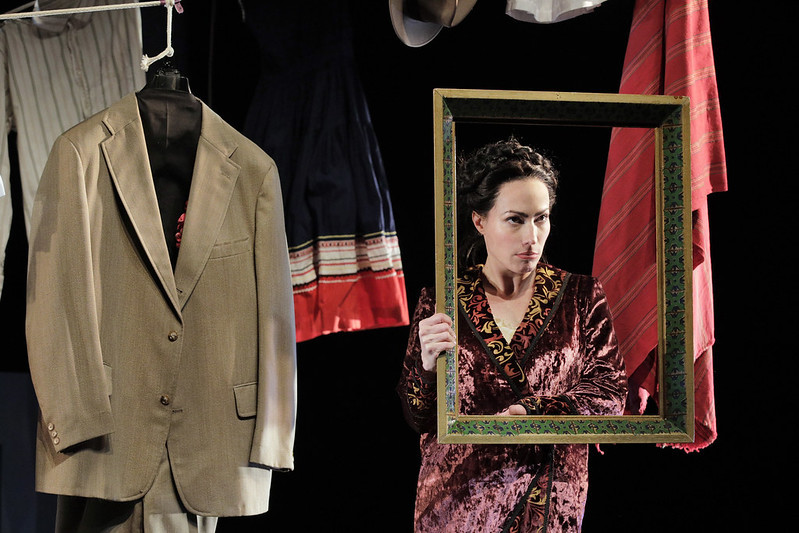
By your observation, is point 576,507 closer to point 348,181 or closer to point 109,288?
point 348,181

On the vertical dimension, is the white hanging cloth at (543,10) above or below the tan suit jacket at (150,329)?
above

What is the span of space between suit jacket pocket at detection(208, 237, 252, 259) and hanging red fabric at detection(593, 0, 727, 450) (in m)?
0.89

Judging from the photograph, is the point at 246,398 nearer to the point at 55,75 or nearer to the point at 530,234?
the point at 530,234

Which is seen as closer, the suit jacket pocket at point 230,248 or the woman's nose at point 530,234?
the suit jacket pocket at point 230,248

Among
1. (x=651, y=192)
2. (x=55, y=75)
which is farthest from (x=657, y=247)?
(x=55, y=75)

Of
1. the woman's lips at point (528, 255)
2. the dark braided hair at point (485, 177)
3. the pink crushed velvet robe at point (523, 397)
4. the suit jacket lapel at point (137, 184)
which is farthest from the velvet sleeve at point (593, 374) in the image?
the suit jacket lapel at point (137, 184)

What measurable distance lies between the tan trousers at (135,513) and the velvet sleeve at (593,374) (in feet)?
2.78

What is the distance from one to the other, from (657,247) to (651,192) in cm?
15

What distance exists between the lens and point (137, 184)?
213 centimetres

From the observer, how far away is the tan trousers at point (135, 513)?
206cm

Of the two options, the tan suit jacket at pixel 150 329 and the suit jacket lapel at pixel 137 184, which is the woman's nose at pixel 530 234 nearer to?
the tan suit jacket at pixel 150 329

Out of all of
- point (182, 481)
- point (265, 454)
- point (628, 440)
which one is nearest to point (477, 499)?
point (628, 440)

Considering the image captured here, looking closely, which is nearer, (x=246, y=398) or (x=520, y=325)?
(x=246, y=398)

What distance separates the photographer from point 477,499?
7.61 feet
